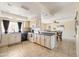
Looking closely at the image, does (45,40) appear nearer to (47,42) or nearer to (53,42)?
(47,42)

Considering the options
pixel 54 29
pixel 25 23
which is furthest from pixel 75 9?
pixel 25 23

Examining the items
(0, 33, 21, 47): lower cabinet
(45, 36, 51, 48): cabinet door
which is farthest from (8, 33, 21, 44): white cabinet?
(45, 36, 51, 48): cabinet door

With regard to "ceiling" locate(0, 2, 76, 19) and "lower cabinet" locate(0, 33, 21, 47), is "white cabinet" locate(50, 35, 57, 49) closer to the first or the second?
"ceiling" locate(0, 2, 76, 19)

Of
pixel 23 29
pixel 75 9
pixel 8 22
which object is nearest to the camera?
pixel 75 9

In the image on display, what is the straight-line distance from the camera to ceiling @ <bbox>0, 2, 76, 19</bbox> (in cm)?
169

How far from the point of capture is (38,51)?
1.78 m

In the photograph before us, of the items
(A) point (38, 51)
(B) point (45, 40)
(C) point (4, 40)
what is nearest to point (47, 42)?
(B) point (45, 40)

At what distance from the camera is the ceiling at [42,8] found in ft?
5.55

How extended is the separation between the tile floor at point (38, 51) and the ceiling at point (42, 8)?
→ 0.58 metres

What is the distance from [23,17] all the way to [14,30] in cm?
34

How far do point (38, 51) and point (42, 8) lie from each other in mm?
873

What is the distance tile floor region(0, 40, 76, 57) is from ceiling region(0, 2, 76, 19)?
1.91 feet

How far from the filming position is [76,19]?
169 cm

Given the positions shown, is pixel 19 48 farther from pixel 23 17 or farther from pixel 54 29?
pixel 54 29
